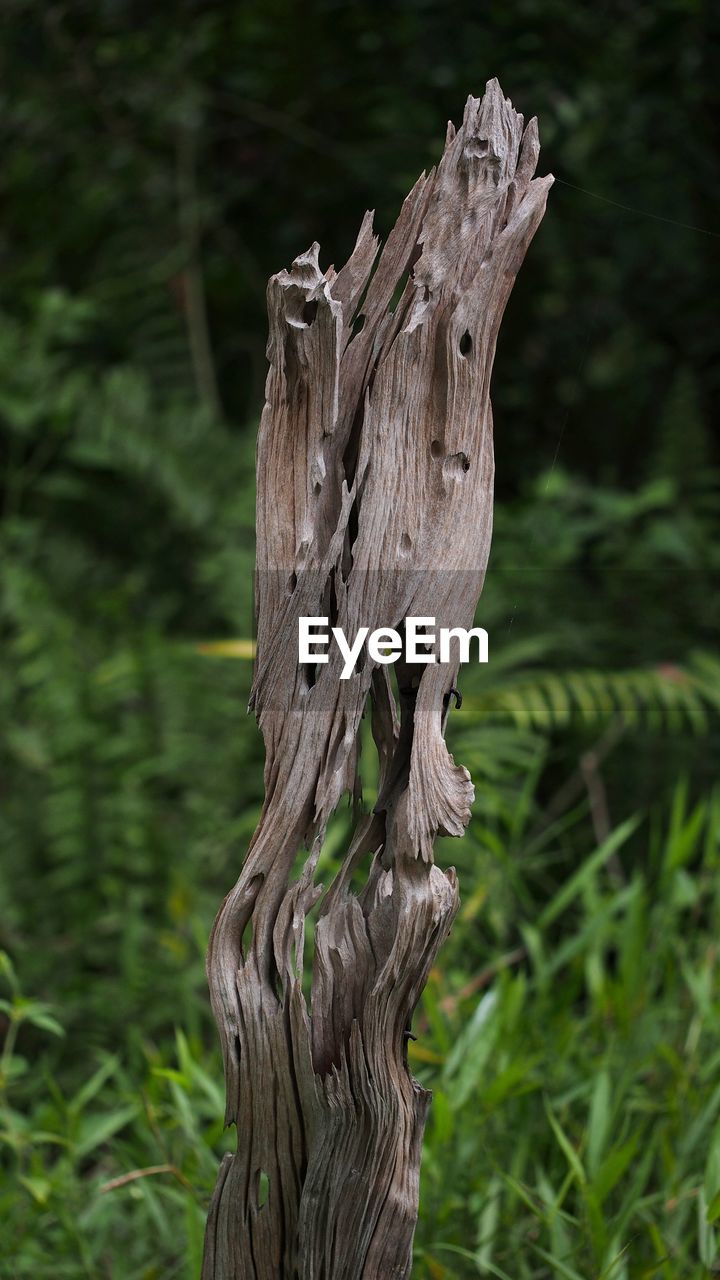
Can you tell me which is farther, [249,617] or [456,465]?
[249,617]

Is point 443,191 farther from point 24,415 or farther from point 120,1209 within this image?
point 24,415

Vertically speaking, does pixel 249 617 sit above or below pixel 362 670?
above

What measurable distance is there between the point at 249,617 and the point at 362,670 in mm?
1749

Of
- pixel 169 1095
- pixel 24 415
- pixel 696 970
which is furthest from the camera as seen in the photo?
pixel 24 415

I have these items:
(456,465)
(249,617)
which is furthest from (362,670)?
(249,617)

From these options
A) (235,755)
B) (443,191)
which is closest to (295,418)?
(443,191)

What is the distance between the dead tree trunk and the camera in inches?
38.1

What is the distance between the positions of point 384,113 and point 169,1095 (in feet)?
8.26

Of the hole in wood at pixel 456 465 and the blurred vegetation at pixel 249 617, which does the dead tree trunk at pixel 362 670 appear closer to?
the hole in wood at pixel 456 465

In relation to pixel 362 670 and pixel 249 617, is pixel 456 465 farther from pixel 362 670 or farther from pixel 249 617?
pixel 249 617

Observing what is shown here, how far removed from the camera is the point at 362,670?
968 mm

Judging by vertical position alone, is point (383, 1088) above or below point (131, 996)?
above

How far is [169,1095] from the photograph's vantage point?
6.04 feet

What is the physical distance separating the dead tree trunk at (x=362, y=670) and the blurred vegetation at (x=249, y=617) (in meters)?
0.37
